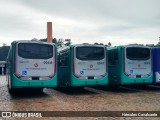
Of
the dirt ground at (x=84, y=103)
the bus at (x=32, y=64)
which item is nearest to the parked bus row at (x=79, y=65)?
the bus at (x=32, y=64)

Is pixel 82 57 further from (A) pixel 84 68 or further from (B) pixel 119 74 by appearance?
(B) pixel 119 74

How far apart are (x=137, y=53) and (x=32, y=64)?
6612mm

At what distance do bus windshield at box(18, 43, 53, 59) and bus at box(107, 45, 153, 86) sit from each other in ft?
15.1

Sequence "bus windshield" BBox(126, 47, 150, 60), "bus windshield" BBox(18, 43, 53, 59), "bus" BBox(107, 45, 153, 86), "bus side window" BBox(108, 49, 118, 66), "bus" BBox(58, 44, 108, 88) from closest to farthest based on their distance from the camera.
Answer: "bus windshield" BBox(18, 43, 53, 59)
"bus" BBox(58, 44, 108, 88)
"bus" BBox(107, 45, 153, 86)
"bus windshield" BBox(126, 47, 150, 60)
"bus side window" BBox(108, 49, 118, 66)

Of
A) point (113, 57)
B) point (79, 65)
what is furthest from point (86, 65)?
point (113, 57)

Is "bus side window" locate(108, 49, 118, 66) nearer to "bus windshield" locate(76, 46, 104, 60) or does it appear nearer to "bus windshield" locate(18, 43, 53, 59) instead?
"bus windshield" locate(76, 46, 104, 60)

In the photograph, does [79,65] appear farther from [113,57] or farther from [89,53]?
[113,57]

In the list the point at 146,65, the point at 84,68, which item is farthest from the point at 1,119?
the point at 146,65

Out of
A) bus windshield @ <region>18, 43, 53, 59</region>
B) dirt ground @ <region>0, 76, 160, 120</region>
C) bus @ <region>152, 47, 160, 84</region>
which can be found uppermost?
bus windshield @ <region>18, 43, 53, 59</region>

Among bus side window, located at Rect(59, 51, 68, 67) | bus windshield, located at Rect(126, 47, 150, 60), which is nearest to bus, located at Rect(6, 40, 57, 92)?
bus side window, located at Rect(59, 51, 68, 67)

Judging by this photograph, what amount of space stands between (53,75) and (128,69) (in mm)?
4802

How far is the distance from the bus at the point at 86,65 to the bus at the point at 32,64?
137 centimetres

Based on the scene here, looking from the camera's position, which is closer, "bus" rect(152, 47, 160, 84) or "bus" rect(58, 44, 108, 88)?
"bus" rect(58, 44, 108, 88)

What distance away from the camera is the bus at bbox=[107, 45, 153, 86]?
1689 cm
